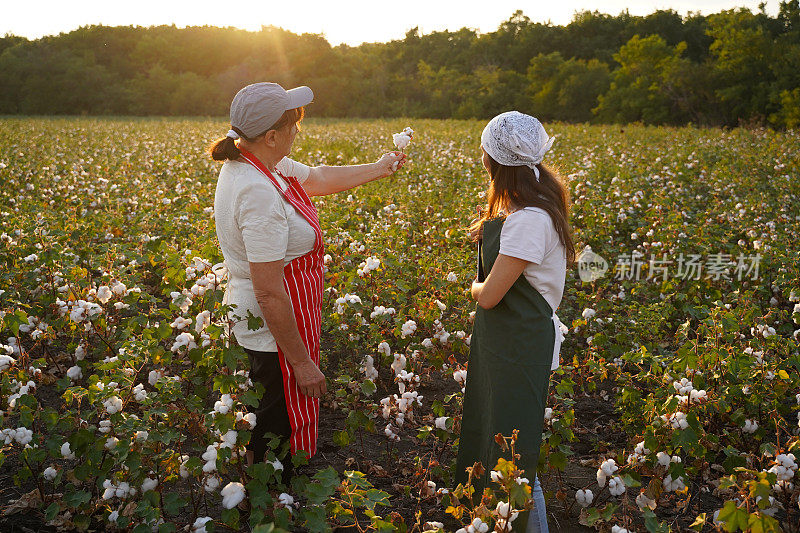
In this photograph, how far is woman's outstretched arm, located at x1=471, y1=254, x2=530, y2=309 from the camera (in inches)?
79.9

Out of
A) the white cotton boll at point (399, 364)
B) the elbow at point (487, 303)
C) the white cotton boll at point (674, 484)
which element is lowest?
the white cotton boll at point (674, 484)

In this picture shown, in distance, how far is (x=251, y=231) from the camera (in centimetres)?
220

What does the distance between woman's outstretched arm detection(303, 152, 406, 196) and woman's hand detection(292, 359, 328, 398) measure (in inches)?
39.4

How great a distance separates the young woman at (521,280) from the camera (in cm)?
204

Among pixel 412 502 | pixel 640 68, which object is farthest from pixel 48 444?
pixel 640 68

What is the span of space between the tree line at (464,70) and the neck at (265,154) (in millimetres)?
28669

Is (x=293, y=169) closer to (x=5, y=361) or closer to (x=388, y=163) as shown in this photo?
(x=388, y=163)

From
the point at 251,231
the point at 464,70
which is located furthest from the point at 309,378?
the point at 464,70

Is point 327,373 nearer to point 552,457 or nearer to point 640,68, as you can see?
point 552,457

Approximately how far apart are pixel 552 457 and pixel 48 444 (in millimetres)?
1884

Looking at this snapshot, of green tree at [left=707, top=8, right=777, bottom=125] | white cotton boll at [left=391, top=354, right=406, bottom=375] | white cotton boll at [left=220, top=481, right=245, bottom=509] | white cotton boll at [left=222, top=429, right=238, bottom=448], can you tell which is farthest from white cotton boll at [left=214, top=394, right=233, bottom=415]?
green tree at [left=707, top=8, right=777, bottom=125]

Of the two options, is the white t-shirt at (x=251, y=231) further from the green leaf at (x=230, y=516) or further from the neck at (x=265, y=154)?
the green leaf at (x=230, y=516)

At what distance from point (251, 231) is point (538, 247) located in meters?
0.97

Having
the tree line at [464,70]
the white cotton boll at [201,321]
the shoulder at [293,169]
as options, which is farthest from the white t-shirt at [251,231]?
the tree line at [464,70]
